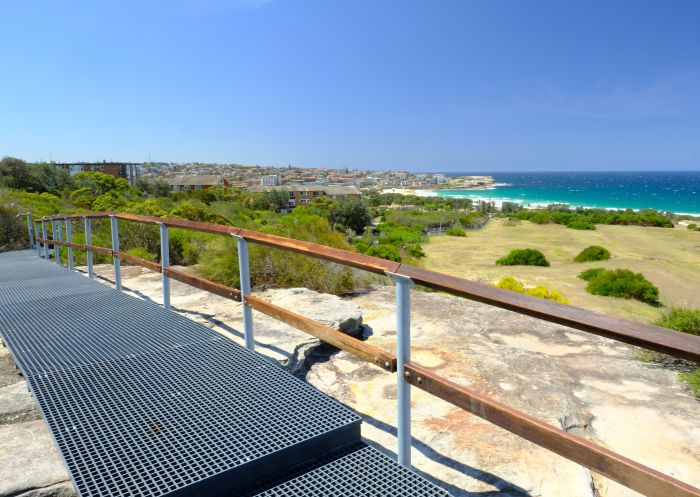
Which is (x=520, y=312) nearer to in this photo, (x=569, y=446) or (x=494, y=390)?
(x=569, y=446)

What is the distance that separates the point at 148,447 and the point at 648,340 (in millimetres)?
1852

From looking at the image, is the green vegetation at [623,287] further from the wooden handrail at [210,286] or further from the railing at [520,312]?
the railing at [520,312]

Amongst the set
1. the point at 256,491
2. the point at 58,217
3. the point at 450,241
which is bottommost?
the point at 450,241

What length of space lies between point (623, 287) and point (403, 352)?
15.8 m

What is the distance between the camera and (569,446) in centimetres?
146

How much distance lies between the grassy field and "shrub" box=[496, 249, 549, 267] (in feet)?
1.94

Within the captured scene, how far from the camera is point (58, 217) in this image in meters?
7.44

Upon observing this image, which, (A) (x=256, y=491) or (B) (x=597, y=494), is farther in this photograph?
(B) (x=597, y=494)

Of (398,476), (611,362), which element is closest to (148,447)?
(398,476)

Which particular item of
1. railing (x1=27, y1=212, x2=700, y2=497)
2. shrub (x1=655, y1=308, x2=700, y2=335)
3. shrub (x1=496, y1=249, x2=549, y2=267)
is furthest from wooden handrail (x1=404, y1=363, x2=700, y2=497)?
shrub (x1=496, y1=249, x2=549, y2=267)

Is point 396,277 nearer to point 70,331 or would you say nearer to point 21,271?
point 70,331

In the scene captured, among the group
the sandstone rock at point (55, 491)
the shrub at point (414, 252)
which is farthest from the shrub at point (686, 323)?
the shrub at point (414, 252)

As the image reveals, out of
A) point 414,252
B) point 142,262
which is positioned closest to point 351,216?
point 414,252

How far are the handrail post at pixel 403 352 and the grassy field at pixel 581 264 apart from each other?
9.53m
